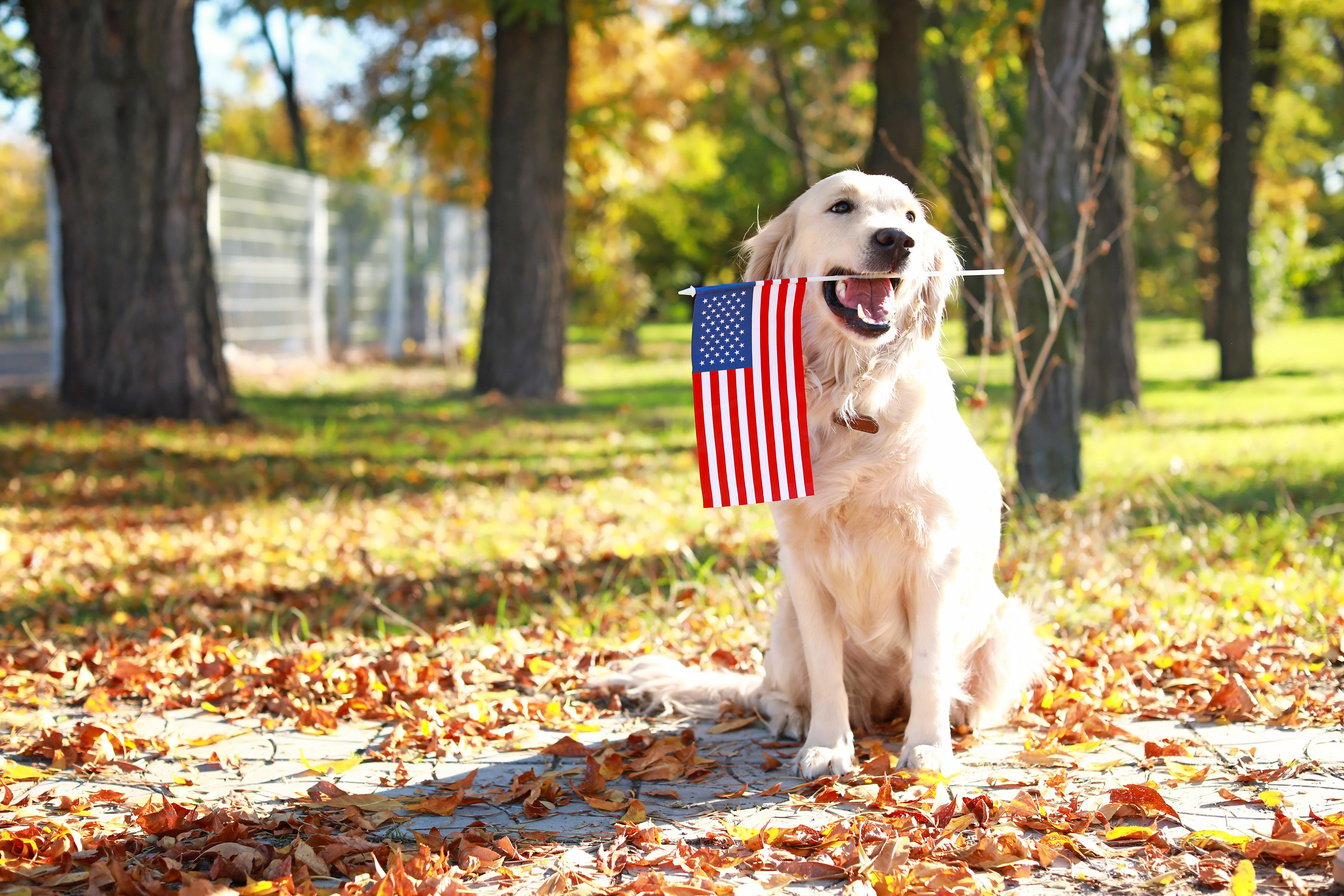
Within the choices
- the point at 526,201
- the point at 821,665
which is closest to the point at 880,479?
the point at 821,665

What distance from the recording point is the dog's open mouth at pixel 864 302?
12.1ft

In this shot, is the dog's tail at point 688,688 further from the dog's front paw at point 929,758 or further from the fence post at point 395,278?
the fence post at point 395,278

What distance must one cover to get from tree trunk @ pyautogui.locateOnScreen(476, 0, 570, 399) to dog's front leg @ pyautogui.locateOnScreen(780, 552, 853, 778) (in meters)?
11.0

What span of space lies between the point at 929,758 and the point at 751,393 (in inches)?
48.4

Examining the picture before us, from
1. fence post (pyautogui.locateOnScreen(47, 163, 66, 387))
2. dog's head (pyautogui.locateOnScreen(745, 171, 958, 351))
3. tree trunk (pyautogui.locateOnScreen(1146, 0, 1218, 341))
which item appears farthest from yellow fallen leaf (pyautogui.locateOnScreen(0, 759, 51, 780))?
tree trunk (pyautogui.locateOnScreen(1146, 0, 1218, 341))

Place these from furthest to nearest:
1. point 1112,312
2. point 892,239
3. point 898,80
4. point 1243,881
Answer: point 898,80
point 1112,312
point 892,239
point 1243,881

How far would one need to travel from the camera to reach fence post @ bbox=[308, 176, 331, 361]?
65.2ft

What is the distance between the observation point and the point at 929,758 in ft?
12.6

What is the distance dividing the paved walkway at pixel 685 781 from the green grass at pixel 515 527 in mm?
1424

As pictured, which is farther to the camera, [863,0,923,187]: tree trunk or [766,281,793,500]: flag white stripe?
[863,0,923,187]: tree trunk

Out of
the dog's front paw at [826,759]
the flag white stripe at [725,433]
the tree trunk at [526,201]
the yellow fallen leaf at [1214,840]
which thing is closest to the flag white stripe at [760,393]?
the flag white stripe at [725,433]

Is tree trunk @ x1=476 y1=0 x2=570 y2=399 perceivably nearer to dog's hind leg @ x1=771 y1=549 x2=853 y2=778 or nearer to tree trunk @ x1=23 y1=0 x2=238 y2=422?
tree trunk @ x1=23 y1=0 x2=238 y2=422

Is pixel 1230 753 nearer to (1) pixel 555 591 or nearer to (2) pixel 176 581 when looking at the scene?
(1) pixel 555 591

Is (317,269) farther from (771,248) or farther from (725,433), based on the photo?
(725,433)
